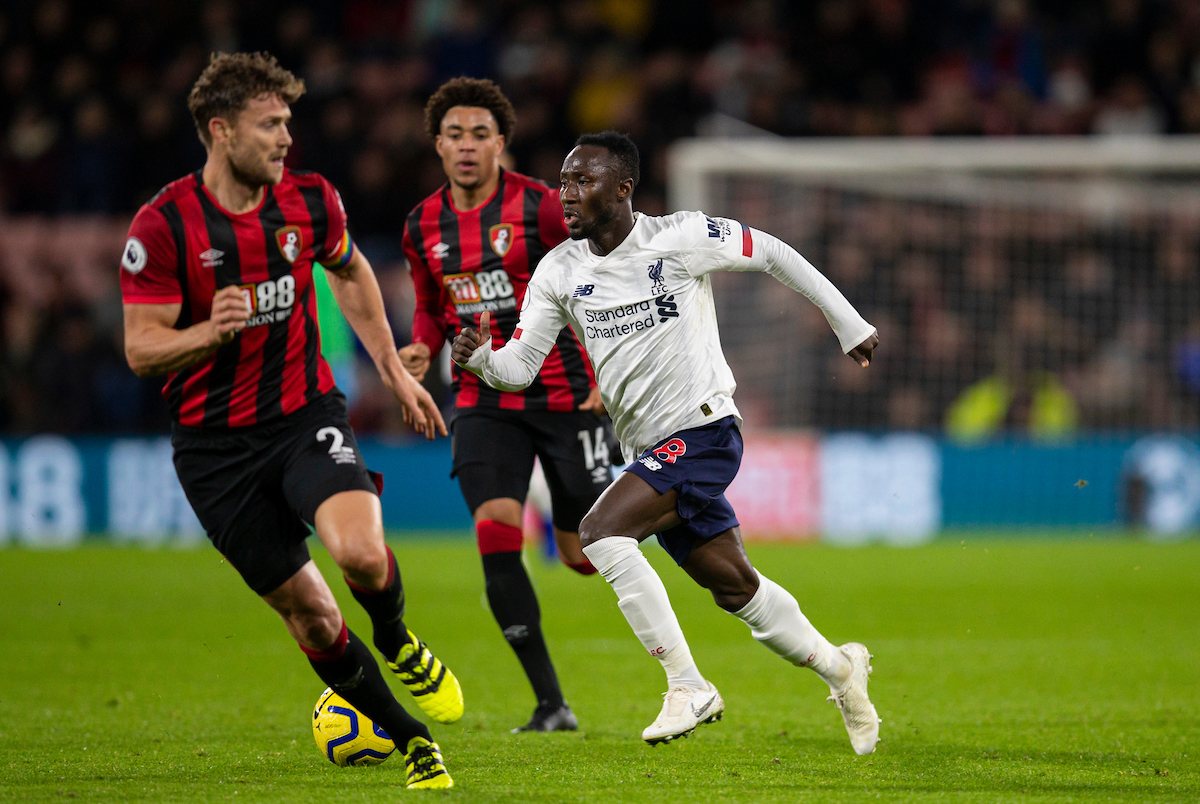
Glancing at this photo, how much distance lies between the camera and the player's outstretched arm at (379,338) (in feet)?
16.6

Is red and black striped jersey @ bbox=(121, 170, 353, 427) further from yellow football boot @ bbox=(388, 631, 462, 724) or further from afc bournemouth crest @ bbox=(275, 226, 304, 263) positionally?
yellow football boot @ bbox=(388, 631, 462, 724)

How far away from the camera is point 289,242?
4.91 meters

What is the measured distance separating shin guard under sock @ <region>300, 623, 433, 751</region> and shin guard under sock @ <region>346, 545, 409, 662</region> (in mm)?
150

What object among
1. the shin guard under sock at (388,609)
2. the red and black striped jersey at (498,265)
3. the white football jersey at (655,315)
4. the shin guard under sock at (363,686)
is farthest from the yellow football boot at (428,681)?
the red and black striped jersey at (498,265)

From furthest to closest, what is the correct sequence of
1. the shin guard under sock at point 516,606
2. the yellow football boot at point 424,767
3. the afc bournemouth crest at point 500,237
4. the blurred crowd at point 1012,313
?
the blurred crowd at point 1012,313
the afc bournemouth crest at point 500,237
the shin guard under sock at point 516,606
the yellow football boot at point 424,767

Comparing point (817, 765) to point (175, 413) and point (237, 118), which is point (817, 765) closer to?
point (175, 413)

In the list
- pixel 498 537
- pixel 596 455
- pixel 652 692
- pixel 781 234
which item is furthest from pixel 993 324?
pixel 498 537

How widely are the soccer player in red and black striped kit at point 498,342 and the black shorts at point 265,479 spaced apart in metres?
1.11

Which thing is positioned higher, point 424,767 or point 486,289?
point 486,289

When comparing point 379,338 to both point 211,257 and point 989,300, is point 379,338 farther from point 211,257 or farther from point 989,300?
point 989,300

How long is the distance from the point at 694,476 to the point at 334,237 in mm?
1558

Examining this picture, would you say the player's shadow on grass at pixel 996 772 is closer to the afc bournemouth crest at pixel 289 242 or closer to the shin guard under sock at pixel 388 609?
the shin guard under sock at pixel 388 609

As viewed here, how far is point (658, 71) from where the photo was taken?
1764cm

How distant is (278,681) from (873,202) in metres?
10.5
